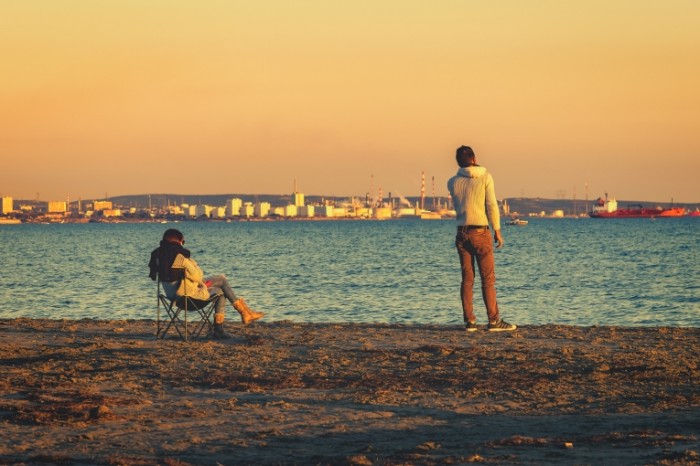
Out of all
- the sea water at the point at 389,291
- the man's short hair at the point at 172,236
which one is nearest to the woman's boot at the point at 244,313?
the man's short hair at the point at 172,236

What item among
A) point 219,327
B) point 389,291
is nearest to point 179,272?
point 219,327

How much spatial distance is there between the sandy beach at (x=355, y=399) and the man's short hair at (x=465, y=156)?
216 cm

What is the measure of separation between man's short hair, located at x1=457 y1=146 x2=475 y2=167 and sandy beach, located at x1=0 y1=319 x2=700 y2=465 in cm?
216

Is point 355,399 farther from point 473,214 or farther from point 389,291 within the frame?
point 389,291

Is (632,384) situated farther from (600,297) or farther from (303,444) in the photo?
(600,297)

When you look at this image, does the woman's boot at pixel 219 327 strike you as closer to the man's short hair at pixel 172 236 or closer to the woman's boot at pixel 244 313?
the woman's boot at pixel 244 313

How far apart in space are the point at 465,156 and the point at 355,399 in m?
5.35

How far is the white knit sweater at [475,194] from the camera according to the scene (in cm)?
1326

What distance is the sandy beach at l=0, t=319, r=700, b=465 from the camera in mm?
6746

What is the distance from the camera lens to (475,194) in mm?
13297

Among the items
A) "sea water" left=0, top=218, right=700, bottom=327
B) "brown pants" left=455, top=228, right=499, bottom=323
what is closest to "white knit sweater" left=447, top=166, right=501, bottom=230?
"brown pants" left=455, top=228, right=499, bottom=323

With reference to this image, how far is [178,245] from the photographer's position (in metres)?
13.1

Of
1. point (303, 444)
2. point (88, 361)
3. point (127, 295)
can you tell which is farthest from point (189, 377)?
point (127, 295)

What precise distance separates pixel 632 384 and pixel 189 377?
4.02m
